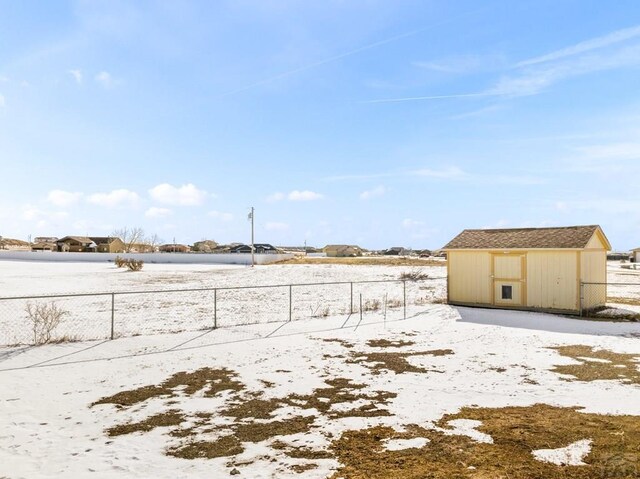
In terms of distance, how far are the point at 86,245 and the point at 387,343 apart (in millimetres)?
95198

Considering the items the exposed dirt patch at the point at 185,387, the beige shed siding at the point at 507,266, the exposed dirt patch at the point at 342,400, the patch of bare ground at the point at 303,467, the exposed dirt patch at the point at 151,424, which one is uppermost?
the beige shed siding at the point at 507,266

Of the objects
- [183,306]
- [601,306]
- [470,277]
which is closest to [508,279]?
[470,277]

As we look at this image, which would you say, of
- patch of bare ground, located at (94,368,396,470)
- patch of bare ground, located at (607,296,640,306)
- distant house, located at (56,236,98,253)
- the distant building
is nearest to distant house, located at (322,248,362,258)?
the distant building

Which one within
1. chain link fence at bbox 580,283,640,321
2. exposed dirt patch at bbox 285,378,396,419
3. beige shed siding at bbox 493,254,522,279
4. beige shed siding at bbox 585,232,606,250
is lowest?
exposed dirt patch at bbox 285,378,396,419

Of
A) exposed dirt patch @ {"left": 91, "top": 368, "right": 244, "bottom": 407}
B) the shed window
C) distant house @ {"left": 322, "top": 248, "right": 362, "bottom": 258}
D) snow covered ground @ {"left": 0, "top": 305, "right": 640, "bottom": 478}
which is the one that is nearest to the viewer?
snow covered ground @ {"left": 0, "top": 305, "right": 640, "bottom": 478}

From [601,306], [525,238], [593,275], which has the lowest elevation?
[601,306]

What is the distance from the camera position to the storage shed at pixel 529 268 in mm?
18094

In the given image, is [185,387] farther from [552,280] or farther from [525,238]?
[525,238]

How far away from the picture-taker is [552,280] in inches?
725

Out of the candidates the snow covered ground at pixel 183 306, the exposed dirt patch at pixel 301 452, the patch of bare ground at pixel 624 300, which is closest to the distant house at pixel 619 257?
the patch of bare ground at pixel 624 300

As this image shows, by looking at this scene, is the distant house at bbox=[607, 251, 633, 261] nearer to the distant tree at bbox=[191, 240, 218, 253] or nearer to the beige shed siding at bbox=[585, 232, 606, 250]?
the beige shed siding at bbox=[585, 232, 606, 250]

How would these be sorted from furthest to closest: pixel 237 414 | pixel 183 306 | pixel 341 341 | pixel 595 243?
pixel 183 306 → pixel 595 243 → pixel 341 341 → pixel 237 414

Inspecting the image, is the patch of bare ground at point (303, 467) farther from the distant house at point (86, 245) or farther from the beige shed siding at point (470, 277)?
the distant house at point (86, 245)

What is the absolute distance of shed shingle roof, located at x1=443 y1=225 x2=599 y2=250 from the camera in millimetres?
18344
